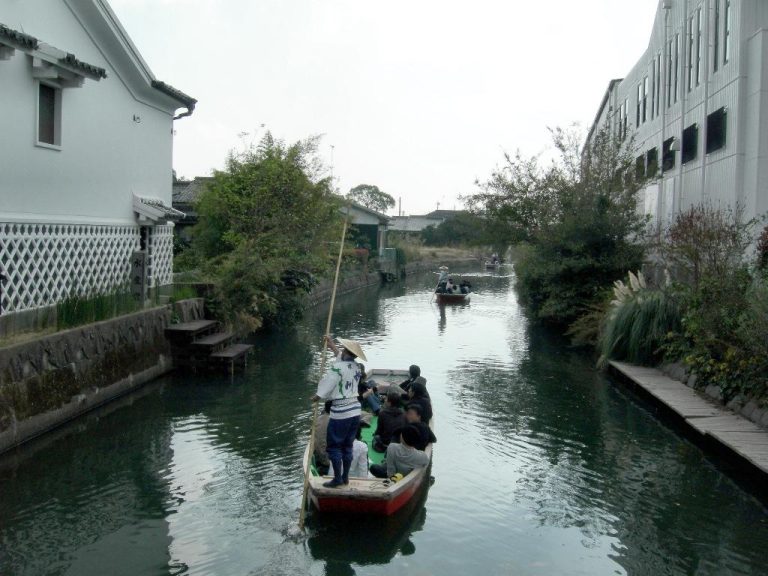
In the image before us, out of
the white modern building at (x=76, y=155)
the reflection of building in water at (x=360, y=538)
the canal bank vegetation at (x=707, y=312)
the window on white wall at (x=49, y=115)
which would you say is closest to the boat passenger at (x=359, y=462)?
the reflection of building in water at (x=360, y=538)

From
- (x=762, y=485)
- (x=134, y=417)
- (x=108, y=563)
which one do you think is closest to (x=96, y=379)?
(x=134, y=417)

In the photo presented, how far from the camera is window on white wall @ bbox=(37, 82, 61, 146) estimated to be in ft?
48.6

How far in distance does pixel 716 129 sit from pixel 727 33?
92.3 inches

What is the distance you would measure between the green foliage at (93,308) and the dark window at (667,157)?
17.4 metres

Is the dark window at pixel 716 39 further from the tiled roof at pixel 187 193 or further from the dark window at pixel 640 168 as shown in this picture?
the tiled roof at pixel 187 193

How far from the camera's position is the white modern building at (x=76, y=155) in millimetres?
13844

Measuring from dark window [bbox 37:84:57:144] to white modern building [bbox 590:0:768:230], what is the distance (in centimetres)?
1460

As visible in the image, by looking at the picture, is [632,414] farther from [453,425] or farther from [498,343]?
[498,343]

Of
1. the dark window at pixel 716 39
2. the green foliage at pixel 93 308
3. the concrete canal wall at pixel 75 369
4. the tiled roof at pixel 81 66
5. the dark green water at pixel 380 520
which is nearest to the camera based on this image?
the dark green water at pixel 380 520

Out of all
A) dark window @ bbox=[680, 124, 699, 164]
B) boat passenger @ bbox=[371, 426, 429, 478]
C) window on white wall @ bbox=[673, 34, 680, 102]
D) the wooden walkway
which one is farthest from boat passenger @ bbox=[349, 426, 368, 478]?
window on white wall @ bbox=[673, 34, 680, 102]

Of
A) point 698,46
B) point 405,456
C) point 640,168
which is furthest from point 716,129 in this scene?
point 405,456

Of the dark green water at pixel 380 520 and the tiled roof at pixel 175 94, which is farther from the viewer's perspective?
the tiled roof at pixel 175 94

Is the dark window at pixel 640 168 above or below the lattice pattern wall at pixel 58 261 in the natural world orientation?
above

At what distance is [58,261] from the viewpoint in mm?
15289
